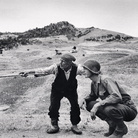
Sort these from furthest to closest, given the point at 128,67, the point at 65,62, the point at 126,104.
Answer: the point at 128,67 < the point at 65,62 < the point at 126,104

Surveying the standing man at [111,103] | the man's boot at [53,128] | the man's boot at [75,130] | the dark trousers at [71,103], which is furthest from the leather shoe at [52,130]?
the standing man at [111,103]

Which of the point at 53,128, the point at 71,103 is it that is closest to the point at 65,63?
the point at 71,103

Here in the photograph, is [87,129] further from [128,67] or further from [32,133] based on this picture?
[128,67]

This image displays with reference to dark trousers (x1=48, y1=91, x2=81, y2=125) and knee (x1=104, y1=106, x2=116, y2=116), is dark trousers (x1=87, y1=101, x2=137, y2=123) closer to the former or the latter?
knee (x1=104, y1=106, x2=116, y2=116)

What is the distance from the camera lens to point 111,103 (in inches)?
221

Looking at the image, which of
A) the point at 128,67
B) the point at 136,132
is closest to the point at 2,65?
the point at 128,67

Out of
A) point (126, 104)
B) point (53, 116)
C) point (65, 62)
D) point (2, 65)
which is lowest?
point (2, 65)

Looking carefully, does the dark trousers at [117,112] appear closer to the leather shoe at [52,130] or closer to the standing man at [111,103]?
the standing man at [111,103]

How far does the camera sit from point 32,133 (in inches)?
256

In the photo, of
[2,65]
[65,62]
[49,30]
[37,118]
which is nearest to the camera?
[65,62]

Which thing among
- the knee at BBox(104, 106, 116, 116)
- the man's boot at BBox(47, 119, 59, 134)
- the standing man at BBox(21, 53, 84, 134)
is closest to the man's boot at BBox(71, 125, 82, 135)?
the standing man at BBox(21, 53, 84, 134)

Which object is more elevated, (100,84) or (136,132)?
(100,84)

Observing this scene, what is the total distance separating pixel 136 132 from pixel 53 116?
5.31ft

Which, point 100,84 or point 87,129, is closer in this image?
point 100,84
